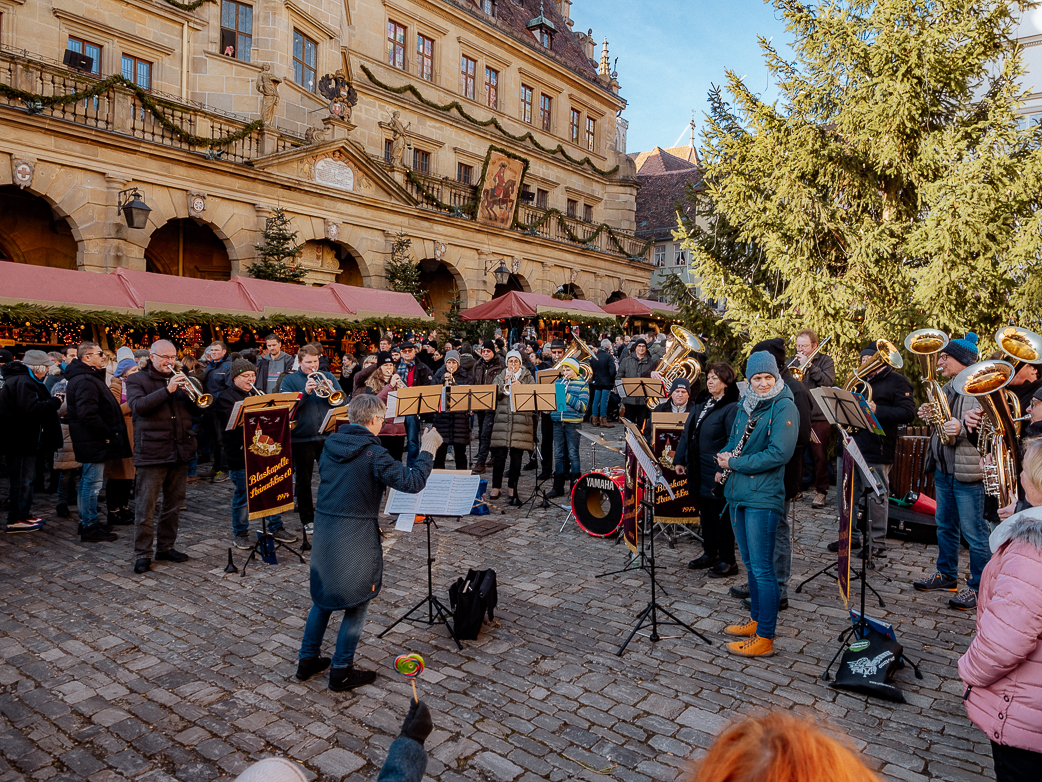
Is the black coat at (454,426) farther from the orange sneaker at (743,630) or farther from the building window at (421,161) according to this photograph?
the building window at (421,161)

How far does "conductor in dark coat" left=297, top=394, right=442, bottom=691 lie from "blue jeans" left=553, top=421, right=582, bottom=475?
5.75 meters

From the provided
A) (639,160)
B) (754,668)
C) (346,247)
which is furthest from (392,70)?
(639,160)

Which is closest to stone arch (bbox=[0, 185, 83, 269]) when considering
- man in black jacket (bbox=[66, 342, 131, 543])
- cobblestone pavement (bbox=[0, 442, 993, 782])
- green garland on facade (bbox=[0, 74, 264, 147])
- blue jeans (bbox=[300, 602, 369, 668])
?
green garland on facade (bbox=[0, 74, 264, 147])

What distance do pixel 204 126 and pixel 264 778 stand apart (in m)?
20.8

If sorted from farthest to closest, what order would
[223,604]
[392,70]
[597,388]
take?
[392,70] → [597,388] → [223,604]

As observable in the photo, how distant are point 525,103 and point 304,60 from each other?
1433 centimetres

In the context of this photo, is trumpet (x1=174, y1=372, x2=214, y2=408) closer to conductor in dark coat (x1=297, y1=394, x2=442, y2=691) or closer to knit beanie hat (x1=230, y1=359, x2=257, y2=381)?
knit beanie hat (x1=230, y1=359, x2=257, y2=381)

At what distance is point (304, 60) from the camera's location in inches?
862

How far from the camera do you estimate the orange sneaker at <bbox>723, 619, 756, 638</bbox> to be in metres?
5.29

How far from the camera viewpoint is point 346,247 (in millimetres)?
22438

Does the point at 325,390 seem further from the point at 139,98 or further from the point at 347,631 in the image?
the point at 139,98

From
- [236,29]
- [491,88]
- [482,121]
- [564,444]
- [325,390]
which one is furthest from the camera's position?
[491,88]

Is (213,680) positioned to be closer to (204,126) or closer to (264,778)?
(264,778)

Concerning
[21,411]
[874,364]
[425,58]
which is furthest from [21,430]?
[425,58]
